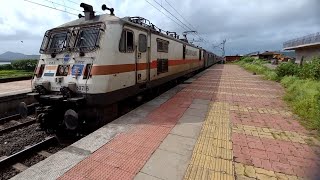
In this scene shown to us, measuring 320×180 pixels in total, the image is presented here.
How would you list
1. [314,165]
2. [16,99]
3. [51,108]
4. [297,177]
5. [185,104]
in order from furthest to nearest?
1. [16,99]
2. [185,104]
3. [51,108]
4. [314,165]
5. [297,177]

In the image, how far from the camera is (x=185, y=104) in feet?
28.9

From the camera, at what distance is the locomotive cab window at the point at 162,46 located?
9.79 m

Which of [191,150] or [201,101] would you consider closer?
[191,150]

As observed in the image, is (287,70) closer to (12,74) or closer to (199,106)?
(199,106)

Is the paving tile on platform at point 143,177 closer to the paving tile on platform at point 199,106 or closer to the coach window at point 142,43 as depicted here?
the paving tile on platform at point 199,106

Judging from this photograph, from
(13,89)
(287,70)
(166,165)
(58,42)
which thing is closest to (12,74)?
(13,89)

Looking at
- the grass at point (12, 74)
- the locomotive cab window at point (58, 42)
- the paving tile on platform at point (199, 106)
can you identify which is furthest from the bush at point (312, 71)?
the grass at point (12, 74)

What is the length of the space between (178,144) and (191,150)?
1.25ft

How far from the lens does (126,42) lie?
6938mm

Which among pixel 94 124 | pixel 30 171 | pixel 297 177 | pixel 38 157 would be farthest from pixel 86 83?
pixel 297 177

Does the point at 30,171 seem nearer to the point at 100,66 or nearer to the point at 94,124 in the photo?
the point at 94,124

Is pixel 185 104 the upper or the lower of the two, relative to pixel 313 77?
lower

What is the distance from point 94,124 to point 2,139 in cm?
283

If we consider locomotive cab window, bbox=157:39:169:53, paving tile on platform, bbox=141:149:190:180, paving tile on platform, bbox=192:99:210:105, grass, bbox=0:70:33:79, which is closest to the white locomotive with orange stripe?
locomotive cab window, bbox=157:39:169:53
